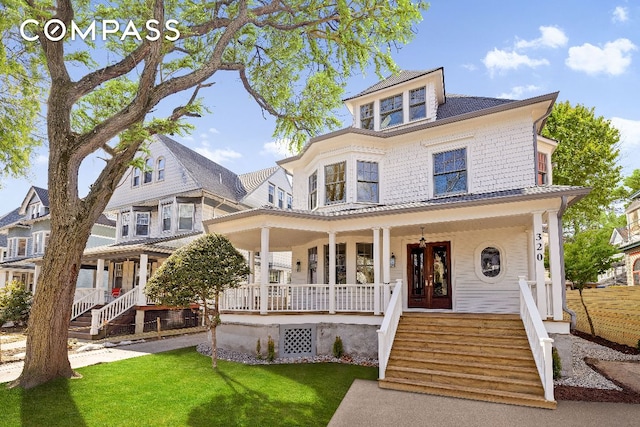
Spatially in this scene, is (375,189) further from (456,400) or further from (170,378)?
(170,378)

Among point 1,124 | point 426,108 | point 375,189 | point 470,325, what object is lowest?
point 470,325

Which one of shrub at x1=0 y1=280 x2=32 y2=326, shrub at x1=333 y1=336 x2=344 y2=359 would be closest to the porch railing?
shrub at x1=333 y1=336 x2=344 y2=359

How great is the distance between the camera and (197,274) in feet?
29.7

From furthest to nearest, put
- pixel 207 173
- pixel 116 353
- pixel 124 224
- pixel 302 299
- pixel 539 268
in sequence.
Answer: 1. pixel 207 173
2. pixel 124 224
3. pixel 116 353
4. pixel 302 299
5. pixel 539 268

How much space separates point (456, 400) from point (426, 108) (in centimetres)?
968

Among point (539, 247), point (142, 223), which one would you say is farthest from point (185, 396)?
point (142, 223)

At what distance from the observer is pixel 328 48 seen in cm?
1161

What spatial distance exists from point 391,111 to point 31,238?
2926 cm

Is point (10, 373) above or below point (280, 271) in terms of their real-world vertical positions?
below

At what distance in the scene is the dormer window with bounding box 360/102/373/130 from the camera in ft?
48.1

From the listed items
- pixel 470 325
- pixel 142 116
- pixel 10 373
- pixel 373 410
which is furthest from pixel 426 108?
pixel 10 373

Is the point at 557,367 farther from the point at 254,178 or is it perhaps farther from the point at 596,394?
the point at 254,178

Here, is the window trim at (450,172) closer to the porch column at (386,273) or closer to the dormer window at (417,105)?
the dormer window at (417,105)

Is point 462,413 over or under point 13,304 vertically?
under
